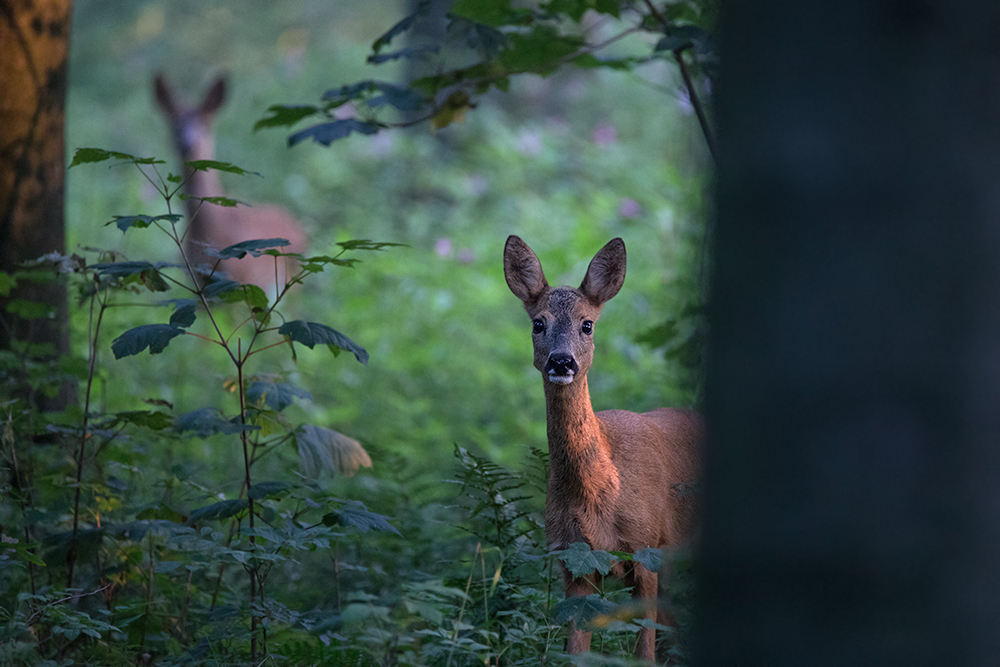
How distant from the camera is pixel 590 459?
9.55 feet

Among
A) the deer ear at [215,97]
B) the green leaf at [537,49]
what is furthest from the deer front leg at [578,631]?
the deer ear at [215,97]

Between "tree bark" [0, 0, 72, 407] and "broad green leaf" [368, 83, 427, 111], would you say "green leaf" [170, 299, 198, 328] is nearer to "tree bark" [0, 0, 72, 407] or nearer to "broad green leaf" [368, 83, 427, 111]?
"broad green leaf" [368, 83, 427, 111]

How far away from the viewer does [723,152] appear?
1.16m

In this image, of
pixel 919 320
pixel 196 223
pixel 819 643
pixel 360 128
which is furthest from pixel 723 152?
pixel 196 223

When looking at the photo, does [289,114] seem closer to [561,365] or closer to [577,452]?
[561,365]

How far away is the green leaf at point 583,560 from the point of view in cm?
224

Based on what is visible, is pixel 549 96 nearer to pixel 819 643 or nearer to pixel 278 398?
pixel 278 398

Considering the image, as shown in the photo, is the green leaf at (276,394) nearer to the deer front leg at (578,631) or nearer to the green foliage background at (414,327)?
the green foliage background at (414,327)

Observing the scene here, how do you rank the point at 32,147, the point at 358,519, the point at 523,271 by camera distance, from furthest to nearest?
the point at 32,147, the point at 523,271, the point at 358,519

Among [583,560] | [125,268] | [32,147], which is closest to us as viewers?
[583,560]

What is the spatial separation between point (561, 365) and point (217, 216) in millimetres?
7101

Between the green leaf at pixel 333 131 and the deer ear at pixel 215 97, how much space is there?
719 centimetres

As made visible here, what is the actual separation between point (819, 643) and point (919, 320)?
37 cm

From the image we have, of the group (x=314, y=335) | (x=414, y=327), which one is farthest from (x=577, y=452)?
(x=414, y=327)
